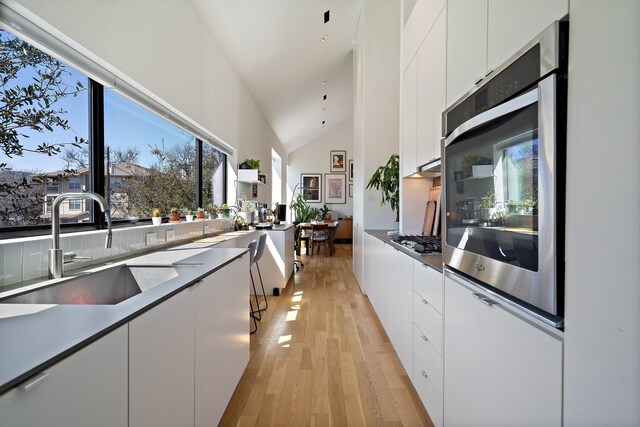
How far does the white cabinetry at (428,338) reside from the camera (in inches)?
55.2

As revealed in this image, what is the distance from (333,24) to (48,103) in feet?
12.7

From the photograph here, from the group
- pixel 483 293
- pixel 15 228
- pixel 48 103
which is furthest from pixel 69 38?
pixel 483 293

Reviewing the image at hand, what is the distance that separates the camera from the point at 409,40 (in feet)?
8.02

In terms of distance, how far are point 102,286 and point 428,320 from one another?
5.10ft

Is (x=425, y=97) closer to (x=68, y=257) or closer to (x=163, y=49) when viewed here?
(x=163, y=49)

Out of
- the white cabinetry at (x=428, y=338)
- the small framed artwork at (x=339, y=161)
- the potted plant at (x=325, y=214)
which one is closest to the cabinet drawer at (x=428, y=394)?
the white cabinetry at (x=428, y=338)

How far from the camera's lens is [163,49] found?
2.32 metres

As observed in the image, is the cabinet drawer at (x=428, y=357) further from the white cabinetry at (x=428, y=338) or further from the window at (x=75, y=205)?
the window at (x=75, y=205)

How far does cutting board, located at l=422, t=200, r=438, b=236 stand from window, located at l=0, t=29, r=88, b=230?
2402 millimetres

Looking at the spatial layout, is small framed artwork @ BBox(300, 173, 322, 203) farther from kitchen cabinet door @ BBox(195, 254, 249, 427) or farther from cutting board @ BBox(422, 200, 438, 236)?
kitchen cabinet door @ BBox(195, 254, 249, 427)

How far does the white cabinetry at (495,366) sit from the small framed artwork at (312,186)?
875cm

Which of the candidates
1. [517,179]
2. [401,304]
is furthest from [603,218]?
[401,304]

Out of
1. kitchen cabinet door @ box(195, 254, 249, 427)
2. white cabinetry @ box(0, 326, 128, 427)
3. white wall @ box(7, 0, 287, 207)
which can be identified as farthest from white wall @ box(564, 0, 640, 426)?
white wall @ box(7, 0, 287, 207)

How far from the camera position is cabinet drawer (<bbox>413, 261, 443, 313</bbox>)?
1435mm
